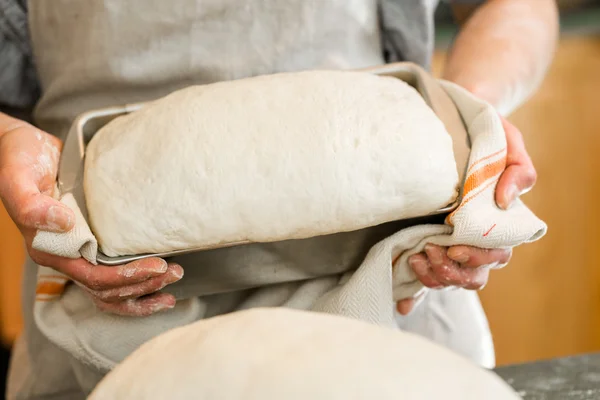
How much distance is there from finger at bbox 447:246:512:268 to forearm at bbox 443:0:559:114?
235 millimetres

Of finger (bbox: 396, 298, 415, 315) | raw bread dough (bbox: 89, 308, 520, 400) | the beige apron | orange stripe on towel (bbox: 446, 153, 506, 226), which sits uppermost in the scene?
the beige apron

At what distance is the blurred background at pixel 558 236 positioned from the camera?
1744 mm

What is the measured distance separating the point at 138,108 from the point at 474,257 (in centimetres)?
37

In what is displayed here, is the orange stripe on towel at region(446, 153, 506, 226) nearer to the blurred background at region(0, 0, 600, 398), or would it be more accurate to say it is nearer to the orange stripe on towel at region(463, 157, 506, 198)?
the orange stripe on towel at region(463, 157, 506, 198)

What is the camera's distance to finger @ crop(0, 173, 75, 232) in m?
0.55

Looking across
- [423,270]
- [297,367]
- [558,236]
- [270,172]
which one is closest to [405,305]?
[423,270]

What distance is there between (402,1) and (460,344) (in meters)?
0.43

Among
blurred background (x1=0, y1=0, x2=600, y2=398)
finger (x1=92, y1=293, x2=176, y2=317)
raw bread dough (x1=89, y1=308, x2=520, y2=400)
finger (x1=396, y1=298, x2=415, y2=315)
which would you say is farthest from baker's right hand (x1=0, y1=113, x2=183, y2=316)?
blurred background (x1=0, y1=0, x2=600, y2=398)

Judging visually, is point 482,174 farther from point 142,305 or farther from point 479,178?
point 142,305

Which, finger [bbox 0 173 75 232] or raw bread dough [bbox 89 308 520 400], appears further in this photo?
finger [bbox 0 173 75 232]

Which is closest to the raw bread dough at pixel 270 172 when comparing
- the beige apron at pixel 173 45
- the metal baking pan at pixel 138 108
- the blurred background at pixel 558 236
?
the metal baking pan at pixel 138 108

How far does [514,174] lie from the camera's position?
607 mm

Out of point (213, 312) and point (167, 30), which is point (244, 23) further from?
point (213, 312)

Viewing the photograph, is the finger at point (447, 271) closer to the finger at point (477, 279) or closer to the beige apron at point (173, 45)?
the finger at point (477, 279)
